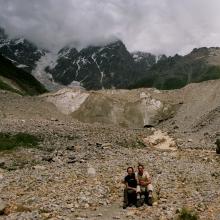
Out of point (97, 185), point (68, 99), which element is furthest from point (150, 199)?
point (68, 99)

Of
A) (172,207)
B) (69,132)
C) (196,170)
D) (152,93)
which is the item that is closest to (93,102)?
(152,93)

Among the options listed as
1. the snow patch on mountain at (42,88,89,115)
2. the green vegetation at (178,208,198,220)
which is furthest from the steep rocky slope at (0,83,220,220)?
the snow patch on mountain at (42,88,89,115)

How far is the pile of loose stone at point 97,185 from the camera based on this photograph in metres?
30.2

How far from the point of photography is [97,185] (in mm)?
34406

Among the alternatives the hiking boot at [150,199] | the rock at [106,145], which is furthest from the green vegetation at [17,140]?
the hiking boot at [150,199]

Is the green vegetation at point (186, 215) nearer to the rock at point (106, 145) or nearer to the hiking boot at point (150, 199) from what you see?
the hiking boot at point (150, 199)

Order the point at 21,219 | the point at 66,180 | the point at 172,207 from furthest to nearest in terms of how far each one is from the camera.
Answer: the point at 66,180 → the point at 172,207 → the point at 21,219

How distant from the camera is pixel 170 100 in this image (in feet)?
438

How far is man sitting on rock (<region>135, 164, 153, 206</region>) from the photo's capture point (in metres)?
30.9

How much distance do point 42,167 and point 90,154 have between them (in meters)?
7.14

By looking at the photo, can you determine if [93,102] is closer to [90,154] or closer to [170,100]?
[170,100]

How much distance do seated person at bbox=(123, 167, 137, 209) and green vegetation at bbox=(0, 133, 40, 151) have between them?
26908 mm

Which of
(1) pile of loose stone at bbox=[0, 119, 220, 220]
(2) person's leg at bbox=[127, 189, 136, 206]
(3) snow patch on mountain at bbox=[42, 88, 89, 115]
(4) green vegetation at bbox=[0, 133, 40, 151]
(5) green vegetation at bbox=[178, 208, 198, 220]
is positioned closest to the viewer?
(5) green vegetation at bbox=[178, 208, 198, 220]

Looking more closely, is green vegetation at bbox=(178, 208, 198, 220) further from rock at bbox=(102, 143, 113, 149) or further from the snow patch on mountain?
the snow patch on mountain
